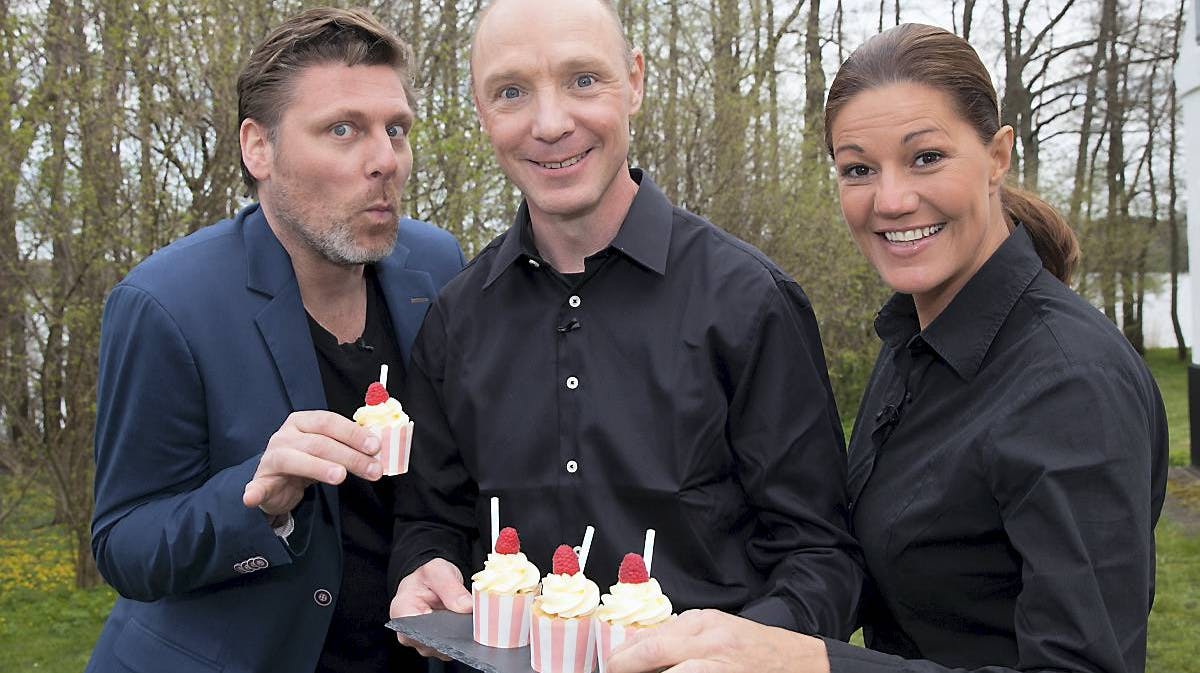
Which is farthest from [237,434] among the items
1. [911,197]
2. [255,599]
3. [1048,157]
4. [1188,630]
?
[1048,157]

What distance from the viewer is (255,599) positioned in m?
3.06

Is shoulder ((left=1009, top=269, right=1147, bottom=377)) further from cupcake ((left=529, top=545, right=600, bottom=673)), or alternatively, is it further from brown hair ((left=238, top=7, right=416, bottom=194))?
brown hair ((left=238, top=7, right=416, bottom=194))

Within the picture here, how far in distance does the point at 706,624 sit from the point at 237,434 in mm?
1550

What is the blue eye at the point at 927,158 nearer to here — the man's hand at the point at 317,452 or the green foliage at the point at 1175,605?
the man's hand at the point at 317,452

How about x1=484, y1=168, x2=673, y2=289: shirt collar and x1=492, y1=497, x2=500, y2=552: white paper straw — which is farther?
x1=484, y1=168, x2=673, y2=289: shirt collar

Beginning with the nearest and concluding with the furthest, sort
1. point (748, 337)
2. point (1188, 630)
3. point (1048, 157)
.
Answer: point (748, 337) < point (1188, 630) < point (1048, 157)

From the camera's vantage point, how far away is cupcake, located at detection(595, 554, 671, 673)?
243 centimetres

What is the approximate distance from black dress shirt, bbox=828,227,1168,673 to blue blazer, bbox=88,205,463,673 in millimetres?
1488

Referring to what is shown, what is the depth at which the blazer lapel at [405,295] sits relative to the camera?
346 centimetres

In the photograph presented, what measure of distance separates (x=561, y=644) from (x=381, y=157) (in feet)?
4.90

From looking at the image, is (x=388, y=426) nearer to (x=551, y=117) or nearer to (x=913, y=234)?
(x=551, y=117)

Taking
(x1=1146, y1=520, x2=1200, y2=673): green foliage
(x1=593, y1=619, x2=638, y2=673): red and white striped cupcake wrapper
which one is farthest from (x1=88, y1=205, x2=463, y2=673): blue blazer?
(x1=1146, y1=520, x2=1200, y2=673): green foliage

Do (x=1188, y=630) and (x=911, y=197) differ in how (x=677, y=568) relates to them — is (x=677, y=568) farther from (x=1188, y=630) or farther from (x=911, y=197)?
(x=1188, y=630)

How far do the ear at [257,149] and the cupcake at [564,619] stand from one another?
60.3 inches
